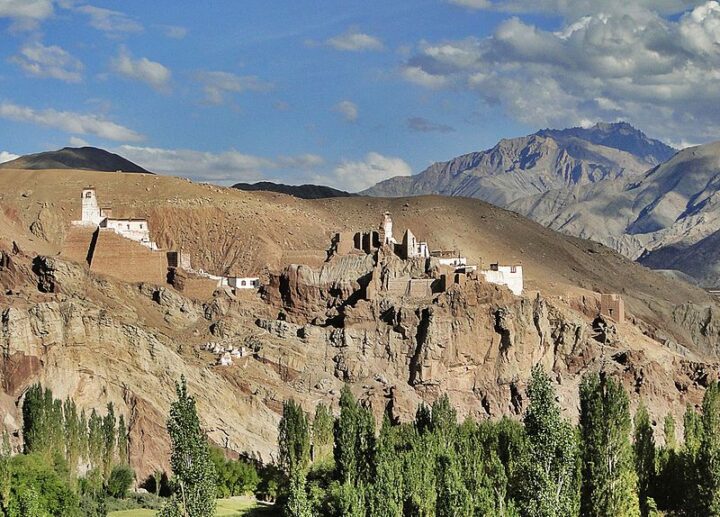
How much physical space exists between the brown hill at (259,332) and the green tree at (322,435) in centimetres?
625

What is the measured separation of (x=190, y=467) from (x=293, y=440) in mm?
26487

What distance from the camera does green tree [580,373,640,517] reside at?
67000 mm

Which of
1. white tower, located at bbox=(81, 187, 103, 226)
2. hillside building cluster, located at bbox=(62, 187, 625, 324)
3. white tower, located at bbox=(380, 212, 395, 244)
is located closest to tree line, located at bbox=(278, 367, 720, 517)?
hillside building cluster, located at bbox=(62, 187, 625, 324)

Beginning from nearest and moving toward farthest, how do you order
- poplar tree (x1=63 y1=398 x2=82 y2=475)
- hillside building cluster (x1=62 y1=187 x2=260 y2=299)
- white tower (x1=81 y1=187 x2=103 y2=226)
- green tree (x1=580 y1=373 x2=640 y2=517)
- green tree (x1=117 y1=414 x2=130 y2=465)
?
green tree (x1=580 y1=373 x2=640 y2=517), poplar tree (x1=63 y1=398 x2=82 y2=475), green tree (x1=117 y1=414 x2=130 y2=465), hillside building cluster (x1=62 y1=187 x2=260 y2=299), white tower (x1=81 y1=187 x2=103 y2=226)

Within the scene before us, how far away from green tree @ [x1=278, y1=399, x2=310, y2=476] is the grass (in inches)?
129

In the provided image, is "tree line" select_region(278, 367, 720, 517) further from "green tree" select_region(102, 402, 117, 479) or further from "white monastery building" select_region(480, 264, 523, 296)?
Result: "white monastery building" select_region(480, 264, 523, 296)

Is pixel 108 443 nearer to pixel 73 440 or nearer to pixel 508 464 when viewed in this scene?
pixel 73 440

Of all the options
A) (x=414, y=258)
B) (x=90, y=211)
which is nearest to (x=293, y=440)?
(x=414, y=258)

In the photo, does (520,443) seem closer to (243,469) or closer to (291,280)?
(243,469)

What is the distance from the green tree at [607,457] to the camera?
6700 centimetres

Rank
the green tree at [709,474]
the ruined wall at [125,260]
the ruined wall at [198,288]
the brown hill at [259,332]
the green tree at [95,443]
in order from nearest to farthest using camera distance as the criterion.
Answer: the green tree at [709,474], the green tree at [95,443], the brown hill at [259,332], the ruined wall at [125,260], the ruined wall at [198,288]

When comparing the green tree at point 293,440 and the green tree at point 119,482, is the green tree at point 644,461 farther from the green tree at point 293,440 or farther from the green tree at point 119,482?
the green tree at point 119,482

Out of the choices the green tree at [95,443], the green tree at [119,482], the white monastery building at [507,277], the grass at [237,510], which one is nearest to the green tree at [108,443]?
the green tree at [95,443]

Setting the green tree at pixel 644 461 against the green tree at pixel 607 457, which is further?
the green tree at pixel 644 461
